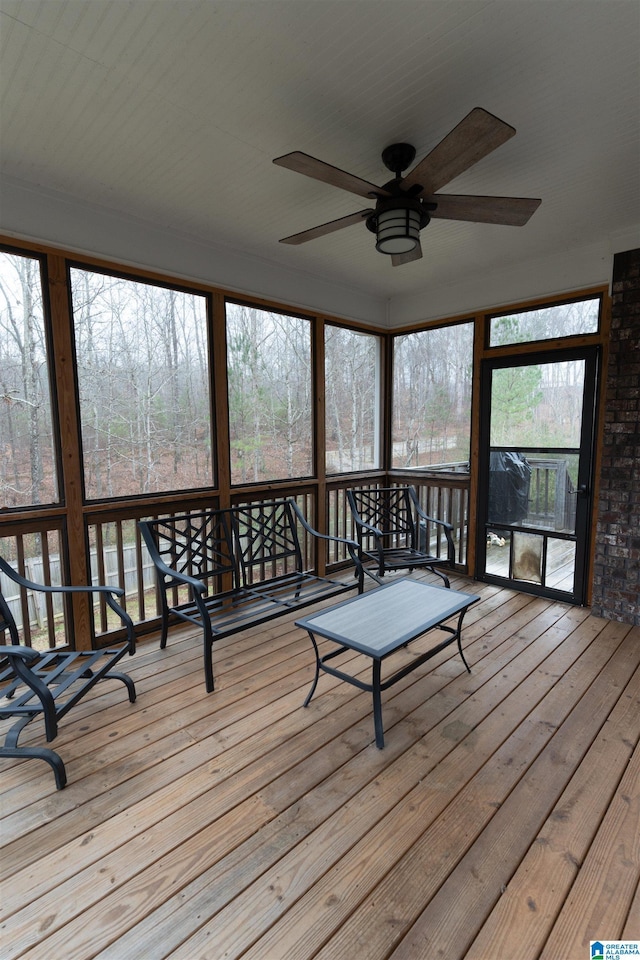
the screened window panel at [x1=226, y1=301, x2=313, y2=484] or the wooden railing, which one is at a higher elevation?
the screened window panel at [x1=226, y1=301, x2=313, y2=484]

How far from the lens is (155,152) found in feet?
7.23

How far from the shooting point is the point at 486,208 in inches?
82.0

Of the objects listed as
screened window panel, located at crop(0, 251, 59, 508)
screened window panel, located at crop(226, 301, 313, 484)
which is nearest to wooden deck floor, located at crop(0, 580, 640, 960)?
screened window panel, located at crop(0, 251, 59, 508)

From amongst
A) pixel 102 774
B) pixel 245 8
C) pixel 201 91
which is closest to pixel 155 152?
pixel 201 91

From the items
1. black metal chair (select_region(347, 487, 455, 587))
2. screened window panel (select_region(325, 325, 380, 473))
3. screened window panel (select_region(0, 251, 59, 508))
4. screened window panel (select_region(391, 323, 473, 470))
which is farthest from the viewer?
screened window panel (select_region(325, 325, 380, 473))

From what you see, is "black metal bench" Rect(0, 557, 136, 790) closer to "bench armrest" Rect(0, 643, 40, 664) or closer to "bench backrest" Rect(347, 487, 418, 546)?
"bench armrest" Rect(0, 643, 40, 664)

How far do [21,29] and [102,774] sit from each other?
2798 mm

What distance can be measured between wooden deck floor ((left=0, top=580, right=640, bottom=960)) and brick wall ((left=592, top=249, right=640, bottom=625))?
0.84m

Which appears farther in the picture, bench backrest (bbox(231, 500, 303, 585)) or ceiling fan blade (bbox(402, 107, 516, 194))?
bench backrest (bbox(231, 500, 303, 585))

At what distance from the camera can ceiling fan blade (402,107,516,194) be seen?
4.87 ft

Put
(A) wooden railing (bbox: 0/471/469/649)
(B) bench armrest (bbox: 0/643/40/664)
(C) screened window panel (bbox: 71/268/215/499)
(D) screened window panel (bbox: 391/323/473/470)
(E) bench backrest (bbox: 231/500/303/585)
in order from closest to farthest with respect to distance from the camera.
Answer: (B) bench armrest (bbox: 0/643/40/664)
(A) wooden railing (bbox: 0/471/469/649)
(C) screened window panel (bbox: 71/268/215/499)
(E) bench backrest (bbox: 231/500/303/585)
(D) screened window panel (bbox: 391/323/473/470)

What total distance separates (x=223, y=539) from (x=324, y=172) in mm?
2355

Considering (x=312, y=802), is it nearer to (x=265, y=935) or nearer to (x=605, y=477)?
(x=265, y=935)

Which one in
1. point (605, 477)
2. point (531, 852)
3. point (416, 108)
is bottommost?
point (531, 852)
